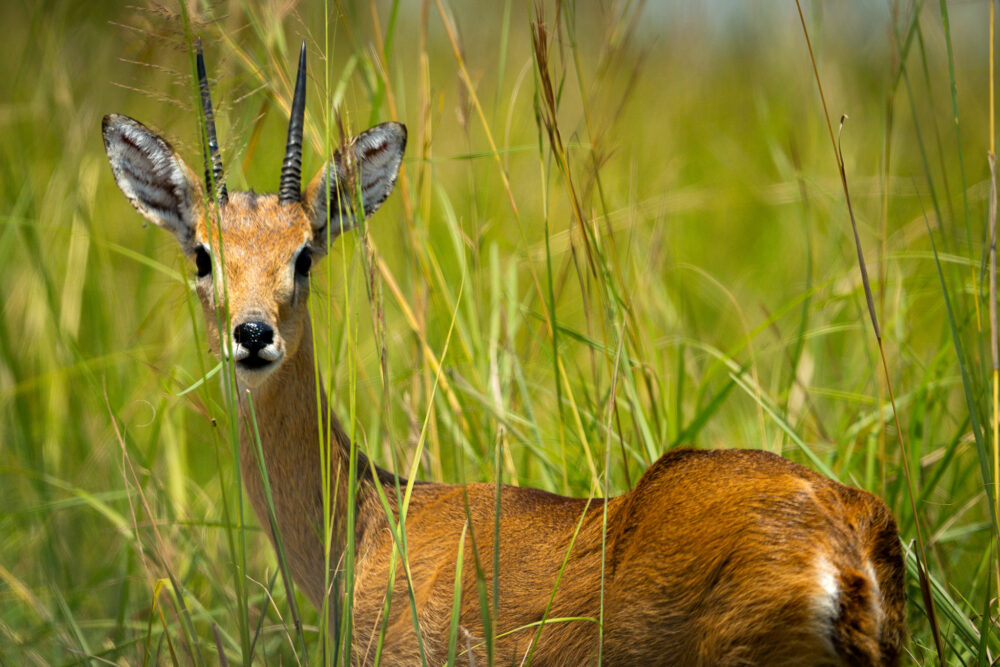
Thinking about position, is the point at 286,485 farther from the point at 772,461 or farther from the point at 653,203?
the point at 653,203

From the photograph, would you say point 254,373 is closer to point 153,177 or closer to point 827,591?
point 153,177

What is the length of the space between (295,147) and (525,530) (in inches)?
51.3

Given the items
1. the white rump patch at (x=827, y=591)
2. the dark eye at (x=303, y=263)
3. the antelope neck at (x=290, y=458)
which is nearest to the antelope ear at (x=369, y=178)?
the dark eye at (x=303, y=263)

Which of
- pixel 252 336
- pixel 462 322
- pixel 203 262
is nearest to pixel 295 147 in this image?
pixel 203 262

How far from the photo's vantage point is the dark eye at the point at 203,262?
302 centimetres

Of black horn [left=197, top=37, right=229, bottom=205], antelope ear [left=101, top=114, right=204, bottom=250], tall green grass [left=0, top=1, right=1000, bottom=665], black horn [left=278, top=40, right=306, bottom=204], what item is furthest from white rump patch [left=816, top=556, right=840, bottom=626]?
antelope ear [left=101, top=114, right=204, bottom=250]

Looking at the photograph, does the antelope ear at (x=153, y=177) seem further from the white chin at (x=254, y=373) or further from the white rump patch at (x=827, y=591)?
the white rump patch at (x=827, y=591)

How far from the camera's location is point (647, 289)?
457 cm

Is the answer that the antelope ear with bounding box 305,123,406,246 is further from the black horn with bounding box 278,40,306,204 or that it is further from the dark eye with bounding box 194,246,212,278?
the dark eye with bounding box 194,246,212,278

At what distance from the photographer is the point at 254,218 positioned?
307 centimetres

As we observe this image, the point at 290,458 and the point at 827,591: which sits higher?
the point at 827,591

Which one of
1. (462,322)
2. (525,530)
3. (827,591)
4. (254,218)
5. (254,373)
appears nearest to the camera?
(827,591)

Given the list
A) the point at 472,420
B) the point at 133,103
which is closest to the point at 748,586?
the point at 472,420

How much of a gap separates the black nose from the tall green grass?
7.1 inches
